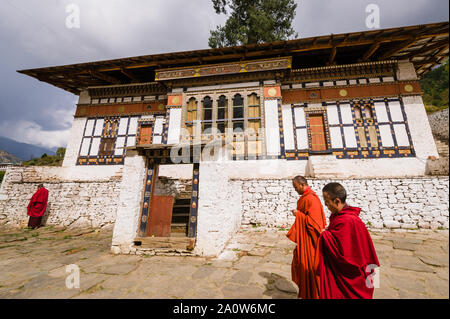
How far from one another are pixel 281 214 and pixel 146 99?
35.5 ft

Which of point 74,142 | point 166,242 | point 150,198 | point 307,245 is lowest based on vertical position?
point 166,242

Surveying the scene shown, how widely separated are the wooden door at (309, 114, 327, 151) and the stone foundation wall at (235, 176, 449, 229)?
379 cm

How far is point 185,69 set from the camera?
1130 centimetres

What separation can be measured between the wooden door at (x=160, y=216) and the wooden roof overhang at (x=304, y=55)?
846cm

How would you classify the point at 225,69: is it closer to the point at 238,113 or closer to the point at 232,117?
the point at 238,113

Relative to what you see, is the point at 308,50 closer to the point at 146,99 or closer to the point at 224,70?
the point at 224,70

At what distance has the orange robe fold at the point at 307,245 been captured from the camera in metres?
2.38

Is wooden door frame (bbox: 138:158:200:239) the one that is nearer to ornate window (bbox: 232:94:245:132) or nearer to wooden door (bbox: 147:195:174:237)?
wooden door (bbox: 147:195:174:237)

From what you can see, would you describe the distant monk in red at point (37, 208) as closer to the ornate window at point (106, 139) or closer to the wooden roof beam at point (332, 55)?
the ornate window at point (106, 139)

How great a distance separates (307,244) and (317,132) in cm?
934

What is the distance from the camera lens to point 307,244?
2502 mm

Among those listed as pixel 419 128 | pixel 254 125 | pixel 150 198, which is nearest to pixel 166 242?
pixel 150 198

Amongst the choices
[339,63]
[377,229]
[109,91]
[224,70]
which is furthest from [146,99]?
[377,229]

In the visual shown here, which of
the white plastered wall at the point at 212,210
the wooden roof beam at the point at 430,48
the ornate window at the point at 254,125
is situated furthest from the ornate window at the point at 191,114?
the wooden roof beam at the point at 430,48
